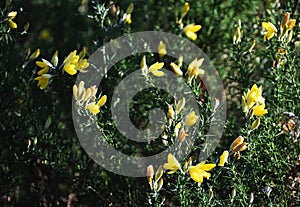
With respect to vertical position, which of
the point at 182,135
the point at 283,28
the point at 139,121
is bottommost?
the point at 139,121

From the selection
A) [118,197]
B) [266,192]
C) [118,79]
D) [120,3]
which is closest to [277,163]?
[266,192]

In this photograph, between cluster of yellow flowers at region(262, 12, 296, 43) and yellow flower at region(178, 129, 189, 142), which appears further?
cluster of yellow flowers at region(262, 12, 296, 43)

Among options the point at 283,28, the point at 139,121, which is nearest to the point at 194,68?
the point at 283,28

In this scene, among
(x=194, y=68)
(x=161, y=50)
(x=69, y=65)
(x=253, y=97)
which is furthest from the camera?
(x=161, y=50)

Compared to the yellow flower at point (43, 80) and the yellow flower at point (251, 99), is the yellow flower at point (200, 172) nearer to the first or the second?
the yellow flower at point (251, 99)

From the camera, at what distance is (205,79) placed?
10.5 feet

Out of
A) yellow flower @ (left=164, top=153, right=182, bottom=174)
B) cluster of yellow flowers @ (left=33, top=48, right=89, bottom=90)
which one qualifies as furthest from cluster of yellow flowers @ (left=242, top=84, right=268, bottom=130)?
cluster of yellow flowers @ (left=33, top=48, right=89, bottom=90)

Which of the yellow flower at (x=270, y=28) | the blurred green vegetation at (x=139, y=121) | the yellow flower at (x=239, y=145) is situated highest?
the yellow flower at (x=270, y=28)

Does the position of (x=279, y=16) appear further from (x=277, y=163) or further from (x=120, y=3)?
(x=120, y=3)

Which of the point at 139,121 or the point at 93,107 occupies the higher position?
the point at 93,107

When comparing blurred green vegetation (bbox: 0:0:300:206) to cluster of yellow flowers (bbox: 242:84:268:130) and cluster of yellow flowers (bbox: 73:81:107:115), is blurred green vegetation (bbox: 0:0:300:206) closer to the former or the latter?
cluster of yellow flowers (bbox: 242:84:268:130)

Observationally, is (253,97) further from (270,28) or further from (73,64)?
(73,64)

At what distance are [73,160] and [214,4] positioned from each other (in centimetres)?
148

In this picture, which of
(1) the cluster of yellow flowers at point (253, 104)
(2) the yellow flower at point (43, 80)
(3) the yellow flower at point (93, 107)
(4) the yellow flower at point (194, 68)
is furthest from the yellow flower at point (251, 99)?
(2) the yellow flower at point (43, 80)
